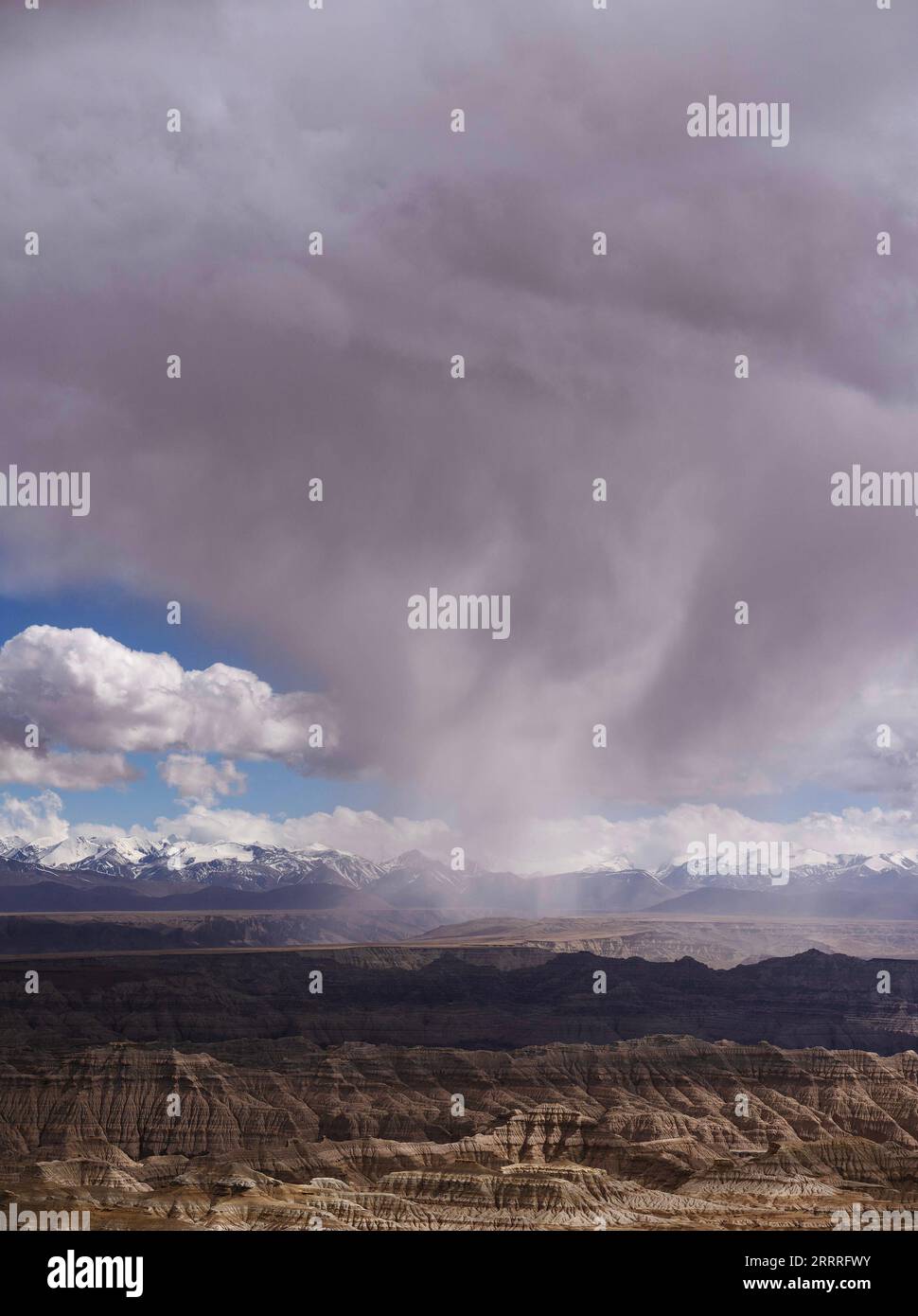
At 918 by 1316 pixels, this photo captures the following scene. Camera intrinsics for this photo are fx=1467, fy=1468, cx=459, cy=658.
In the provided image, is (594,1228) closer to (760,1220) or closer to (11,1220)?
(760,1220)
